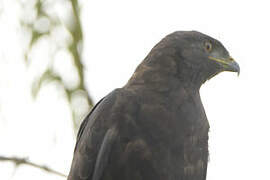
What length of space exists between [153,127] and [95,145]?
50 cm

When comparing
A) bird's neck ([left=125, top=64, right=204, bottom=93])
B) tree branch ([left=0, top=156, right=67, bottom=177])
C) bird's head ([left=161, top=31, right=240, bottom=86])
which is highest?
bird's head ([left=161, top=31, right=240, bottom=86])

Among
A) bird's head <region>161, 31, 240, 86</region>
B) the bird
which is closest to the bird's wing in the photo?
the bird

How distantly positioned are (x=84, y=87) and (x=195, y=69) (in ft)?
3.78

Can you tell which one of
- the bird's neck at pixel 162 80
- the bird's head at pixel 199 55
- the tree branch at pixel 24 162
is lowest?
the tree branch at pixel 24 162

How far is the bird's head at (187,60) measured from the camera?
6.17 meters

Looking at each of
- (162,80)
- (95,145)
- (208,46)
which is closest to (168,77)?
(162,80)

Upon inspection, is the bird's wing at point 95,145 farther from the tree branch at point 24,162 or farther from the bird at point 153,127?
the tree branch at point 24,162

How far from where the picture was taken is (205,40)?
642cm

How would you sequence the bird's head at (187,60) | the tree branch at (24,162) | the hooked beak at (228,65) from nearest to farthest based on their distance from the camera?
the tree branch at (24,162) < the bird's head at (187,60) < the hooked beak at (228,65)

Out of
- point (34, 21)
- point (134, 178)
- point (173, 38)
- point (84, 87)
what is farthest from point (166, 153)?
point (34, 21)

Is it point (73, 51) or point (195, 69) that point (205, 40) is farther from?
point (73, 51)

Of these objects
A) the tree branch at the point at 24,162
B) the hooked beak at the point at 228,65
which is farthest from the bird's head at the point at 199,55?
the tree branch at the point at 24,162

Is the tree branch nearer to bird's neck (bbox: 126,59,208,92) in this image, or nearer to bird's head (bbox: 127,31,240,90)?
bird's neck (bbox: 126,59,208,92)

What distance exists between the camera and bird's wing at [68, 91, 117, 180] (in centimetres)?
561
